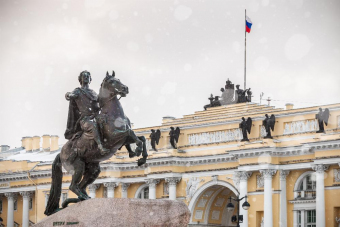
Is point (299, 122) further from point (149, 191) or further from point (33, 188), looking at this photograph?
point (33, 188)

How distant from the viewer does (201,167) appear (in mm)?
40469

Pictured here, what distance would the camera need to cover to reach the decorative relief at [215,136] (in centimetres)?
3881

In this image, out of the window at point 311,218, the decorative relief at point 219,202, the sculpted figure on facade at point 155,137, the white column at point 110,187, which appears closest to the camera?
the window at point 311,218

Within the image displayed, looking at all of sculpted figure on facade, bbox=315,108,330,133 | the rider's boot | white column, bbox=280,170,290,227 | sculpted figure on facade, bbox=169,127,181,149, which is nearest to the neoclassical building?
white column, bbox=280,170,290,227

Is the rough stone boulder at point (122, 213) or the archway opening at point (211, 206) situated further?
the archway opening at point (211, 206)

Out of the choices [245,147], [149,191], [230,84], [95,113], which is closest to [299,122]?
[245,147]

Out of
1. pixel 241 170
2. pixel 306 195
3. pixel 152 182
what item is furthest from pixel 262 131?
pixel 152 182

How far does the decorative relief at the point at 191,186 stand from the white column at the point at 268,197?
4.86m

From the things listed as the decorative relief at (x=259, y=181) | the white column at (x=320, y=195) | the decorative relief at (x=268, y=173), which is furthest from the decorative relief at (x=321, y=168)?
the decorative relief at (x=259, y=181)

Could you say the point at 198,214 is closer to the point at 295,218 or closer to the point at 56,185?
the point at 295,218

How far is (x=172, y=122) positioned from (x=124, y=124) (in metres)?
31.2

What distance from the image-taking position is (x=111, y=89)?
11008 mm

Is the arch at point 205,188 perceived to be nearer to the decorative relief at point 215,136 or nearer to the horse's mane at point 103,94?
the decorative relief at point 215,136

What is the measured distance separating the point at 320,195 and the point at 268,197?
9.10 feet
